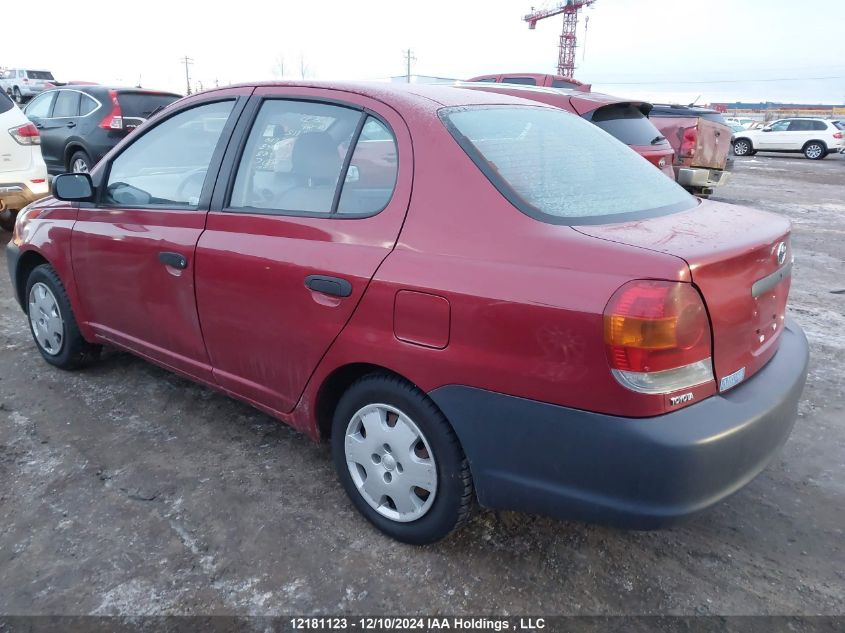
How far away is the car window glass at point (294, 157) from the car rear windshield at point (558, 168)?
0.47m

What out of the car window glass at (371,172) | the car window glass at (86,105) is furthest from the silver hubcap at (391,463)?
the car window glass at (86,105)

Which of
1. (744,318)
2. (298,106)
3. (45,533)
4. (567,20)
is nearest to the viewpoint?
(744,318)

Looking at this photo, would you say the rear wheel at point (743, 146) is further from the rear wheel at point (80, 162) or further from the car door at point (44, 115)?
the car door at point (44, 115)

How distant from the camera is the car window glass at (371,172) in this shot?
92.1 inches

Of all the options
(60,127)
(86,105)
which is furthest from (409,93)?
(60,127)

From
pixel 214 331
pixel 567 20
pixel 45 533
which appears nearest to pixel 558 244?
pixel 214 331

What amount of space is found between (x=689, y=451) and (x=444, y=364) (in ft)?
2.50

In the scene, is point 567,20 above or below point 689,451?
above

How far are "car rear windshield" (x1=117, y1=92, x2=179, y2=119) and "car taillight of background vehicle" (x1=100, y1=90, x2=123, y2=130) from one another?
6 centimetres

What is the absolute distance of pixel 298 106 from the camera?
2.71 m

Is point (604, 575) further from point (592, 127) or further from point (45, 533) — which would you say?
point (45, 533)

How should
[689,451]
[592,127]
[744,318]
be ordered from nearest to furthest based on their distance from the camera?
[689,451], [744,318], [592,127]

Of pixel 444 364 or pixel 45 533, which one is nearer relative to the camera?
pixel 444 364

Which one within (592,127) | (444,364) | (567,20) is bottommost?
(444,364)
